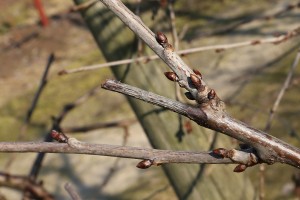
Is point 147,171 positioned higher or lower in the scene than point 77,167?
lower

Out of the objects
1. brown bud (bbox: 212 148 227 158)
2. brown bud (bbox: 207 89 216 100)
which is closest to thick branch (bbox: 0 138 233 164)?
brown bud (bbox: 212 148 227 158)

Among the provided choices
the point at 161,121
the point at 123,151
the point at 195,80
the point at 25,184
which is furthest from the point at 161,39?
the point at 25,184

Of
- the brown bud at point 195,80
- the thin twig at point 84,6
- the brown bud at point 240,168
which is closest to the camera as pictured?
the brown bud at point 195,80

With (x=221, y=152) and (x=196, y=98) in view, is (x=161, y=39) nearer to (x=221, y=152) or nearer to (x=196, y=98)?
(x=196, y=98)

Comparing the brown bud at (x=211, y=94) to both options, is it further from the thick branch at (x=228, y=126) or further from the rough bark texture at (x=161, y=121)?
the rough bark texture at (x=161, y=121)

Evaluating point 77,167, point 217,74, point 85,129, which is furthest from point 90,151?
point 217,74

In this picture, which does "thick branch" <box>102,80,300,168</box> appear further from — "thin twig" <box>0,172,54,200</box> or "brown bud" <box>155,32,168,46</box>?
"thin twig" <box>0,172,54,200</box>

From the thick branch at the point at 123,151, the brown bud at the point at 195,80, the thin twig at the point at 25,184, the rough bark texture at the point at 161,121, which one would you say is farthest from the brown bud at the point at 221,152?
the thin twig at the point at 25,184

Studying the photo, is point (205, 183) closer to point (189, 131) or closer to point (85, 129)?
point (189, 131)
